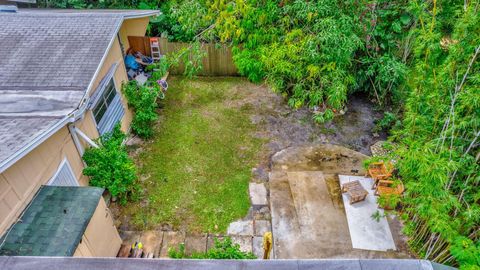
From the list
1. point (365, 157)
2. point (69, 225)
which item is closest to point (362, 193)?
point (365, 157)

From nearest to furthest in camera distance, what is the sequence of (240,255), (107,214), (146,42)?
(240,255)
(107,214)
(146,42)

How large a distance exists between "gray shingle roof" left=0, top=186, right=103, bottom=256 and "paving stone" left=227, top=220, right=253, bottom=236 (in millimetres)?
3167

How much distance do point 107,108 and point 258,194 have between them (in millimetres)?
4691

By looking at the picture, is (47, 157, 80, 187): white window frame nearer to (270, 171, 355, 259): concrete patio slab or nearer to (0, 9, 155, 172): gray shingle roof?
(0, 9, 155, 172): gray shingle roof

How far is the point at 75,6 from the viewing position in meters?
12.5

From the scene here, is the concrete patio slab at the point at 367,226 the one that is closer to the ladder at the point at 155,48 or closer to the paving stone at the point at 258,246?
the paving stone at the point at 258,246

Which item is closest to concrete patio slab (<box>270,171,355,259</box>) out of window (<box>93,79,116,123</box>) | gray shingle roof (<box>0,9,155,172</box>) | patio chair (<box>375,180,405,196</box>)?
patio chair (<box>375,180,405,196</box>)

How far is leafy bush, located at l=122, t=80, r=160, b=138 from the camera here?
9276 millimetres

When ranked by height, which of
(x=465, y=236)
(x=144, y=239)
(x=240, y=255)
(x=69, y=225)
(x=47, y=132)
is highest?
(x=47, y=132)

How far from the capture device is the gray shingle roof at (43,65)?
18.1 feet

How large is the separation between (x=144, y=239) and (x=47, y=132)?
3255mm

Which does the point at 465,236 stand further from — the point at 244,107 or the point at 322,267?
the point at 244,107

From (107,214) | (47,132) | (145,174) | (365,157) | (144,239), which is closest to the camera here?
(47,132)

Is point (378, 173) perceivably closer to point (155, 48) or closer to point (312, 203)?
point (312, 203)
